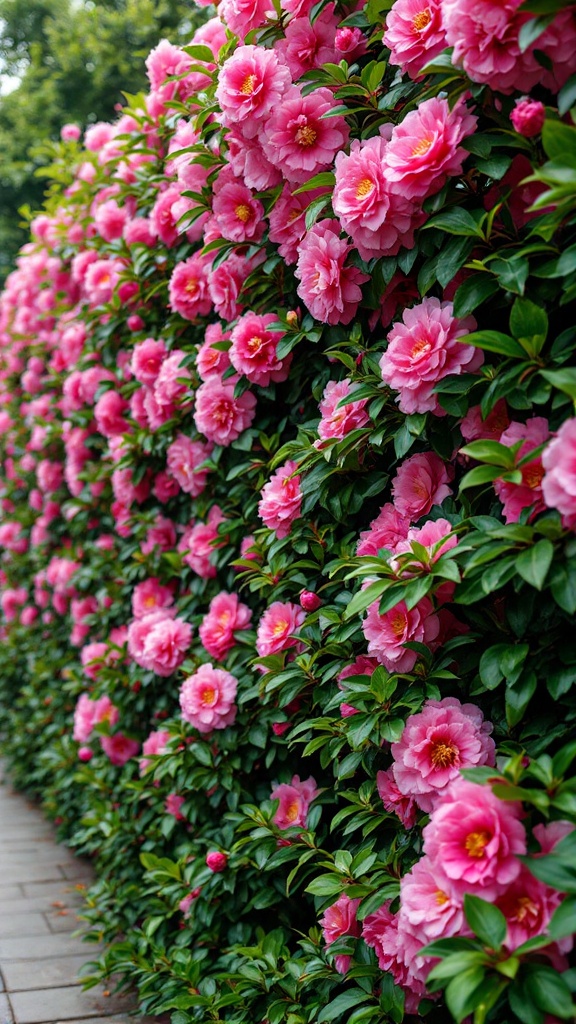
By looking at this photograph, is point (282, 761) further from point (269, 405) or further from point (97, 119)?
point (97, 119)

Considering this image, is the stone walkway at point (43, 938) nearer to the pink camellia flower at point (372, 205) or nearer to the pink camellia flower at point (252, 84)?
the pink camellia flower at point (372, 205)

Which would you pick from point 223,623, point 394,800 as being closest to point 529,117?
point 394,800

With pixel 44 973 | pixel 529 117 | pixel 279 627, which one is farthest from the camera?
pixel 44 973

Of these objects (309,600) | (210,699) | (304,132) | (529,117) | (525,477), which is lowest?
(210,699)

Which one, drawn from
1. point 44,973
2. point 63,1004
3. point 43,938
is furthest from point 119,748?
point 63,1004

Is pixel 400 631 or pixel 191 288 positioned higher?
pixel 191 288

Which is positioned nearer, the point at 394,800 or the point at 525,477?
the point at 525,477

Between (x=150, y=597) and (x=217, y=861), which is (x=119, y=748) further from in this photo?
(x=217, y=861)

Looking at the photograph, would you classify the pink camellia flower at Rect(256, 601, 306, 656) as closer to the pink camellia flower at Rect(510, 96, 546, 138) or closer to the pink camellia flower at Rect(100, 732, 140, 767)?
the pink camellia flower at Rect(510, 96, 546, 138)

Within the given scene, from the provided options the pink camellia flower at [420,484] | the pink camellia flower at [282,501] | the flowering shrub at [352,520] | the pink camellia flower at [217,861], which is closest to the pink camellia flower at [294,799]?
the flowering shrub at [352,520]

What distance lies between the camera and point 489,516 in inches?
55.8

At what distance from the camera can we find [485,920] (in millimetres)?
1185

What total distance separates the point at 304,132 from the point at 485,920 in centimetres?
138

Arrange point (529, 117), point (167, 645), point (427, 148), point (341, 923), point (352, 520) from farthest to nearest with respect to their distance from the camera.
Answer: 1. point (167, 645)
2. point (352, 520)
3. point (341, 923)
4. point (427, 148)
5. point (529, 117)
